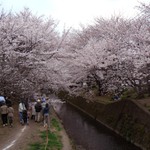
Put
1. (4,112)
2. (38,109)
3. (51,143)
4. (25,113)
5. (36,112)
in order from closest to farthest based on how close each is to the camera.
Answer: (51,143) → (4,112) → (25,113) → (38,109) → (36,112)

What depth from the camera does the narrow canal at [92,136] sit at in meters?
18.9

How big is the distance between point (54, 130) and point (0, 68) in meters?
4.83

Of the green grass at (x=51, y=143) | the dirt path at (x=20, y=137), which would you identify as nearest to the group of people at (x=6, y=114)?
the dirt path at (x=20, y=137)

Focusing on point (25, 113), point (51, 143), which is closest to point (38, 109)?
point (25, 113)

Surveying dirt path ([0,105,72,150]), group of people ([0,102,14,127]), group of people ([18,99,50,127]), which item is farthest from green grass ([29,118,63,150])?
group of people ([0,102,14,127])

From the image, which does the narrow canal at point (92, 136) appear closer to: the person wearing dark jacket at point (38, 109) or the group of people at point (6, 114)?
the person wearing dark jacket at point (38, 109)

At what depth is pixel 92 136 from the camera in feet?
72.8

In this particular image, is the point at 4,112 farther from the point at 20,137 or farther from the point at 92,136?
the point at 92,136

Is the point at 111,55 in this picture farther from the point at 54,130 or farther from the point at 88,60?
the point at 54,130

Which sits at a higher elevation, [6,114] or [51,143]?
[6,114]

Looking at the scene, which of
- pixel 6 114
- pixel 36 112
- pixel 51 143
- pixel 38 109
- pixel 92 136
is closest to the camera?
pixel 51 143

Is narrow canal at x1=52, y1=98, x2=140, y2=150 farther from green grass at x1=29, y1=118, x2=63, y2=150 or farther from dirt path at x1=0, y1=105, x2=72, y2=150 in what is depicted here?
dirt path at x1=0, y1=105, x2=72, y2=150

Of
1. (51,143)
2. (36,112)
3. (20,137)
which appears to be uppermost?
(36,112)

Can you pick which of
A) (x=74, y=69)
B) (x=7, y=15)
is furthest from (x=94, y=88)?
(x=7, y=15)
